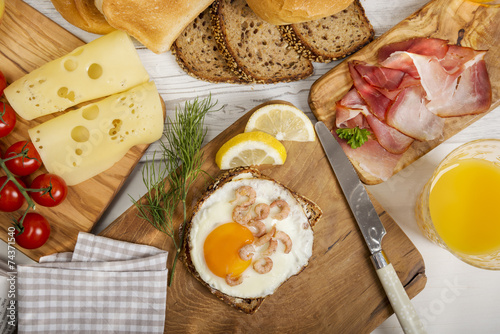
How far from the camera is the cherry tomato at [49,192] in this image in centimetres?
198

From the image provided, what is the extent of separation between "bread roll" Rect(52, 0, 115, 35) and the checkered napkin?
114 cm

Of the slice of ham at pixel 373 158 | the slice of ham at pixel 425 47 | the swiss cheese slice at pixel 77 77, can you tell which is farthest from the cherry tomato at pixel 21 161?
the slice of ham at pixel 425 47

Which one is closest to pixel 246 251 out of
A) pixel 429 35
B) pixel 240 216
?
pixel 240 216

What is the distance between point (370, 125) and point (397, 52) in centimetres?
43

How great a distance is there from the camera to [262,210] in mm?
1973

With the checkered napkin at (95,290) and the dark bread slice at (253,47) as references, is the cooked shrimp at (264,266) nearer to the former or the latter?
the checkered napkin at (95,290)

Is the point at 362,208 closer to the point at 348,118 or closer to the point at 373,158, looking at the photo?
the point at 373,158

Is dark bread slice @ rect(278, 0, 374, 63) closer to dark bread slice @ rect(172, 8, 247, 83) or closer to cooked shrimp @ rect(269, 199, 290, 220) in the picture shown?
dark bread slice @ rect(172, 8, 247, 83)

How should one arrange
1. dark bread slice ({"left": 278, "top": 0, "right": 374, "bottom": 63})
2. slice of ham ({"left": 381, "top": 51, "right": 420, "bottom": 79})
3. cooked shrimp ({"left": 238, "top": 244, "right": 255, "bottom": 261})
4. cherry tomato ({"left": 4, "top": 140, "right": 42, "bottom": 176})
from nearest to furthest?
1. cooked shrimp ({"left": 238, "top": 244, "right": 255, "bottom": 261})
2. cherry tomato ({"left": 4, "top": 140, "right": 42, "bottom": 176})
3. slice of ham ({"left": 381, "top": 51, "right": 420, "bottom": 79})
4. dark bread slice ({"left": 278, "top": 0, "right": 374, "bottom": 63})

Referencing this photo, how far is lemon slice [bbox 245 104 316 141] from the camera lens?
2111 mm

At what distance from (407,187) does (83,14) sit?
2.10 meters

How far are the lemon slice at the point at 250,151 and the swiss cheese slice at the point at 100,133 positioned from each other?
41 centimetres

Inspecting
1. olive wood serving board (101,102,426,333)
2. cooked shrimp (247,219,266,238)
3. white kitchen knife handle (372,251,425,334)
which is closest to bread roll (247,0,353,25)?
olive wood serving board (101,102,426,333)

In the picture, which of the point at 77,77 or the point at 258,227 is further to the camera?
the point at 77,77
